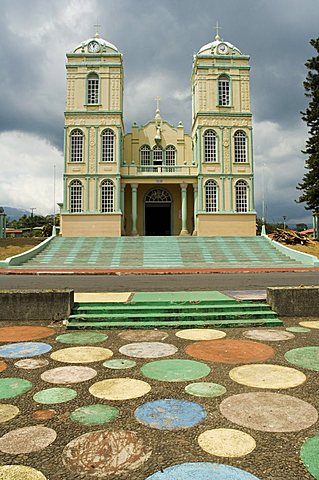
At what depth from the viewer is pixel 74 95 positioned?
3319 cm

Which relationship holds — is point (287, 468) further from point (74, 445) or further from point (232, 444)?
point (74, 445)

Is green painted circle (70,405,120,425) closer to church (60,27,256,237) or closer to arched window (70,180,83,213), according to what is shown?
church (60,27,256,237)

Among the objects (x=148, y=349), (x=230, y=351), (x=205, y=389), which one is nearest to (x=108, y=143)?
(x=148, y=349)

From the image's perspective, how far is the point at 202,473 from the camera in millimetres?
2160

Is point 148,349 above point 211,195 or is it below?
below

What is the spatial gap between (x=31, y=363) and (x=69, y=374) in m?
0.65

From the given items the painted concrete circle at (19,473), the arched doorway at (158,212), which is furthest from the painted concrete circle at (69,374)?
the arched doorway at (158,212)

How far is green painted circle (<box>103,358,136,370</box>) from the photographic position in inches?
164

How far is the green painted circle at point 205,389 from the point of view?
132 inches

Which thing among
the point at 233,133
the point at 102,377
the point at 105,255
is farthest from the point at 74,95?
the point at 102,377

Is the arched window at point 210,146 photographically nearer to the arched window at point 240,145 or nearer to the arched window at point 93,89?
the arched window at point 240,145

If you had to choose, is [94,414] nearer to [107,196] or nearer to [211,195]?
[107,196]

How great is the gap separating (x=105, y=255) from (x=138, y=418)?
73.2 ft

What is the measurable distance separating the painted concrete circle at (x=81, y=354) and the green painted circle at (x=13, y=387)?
2.36 ft
